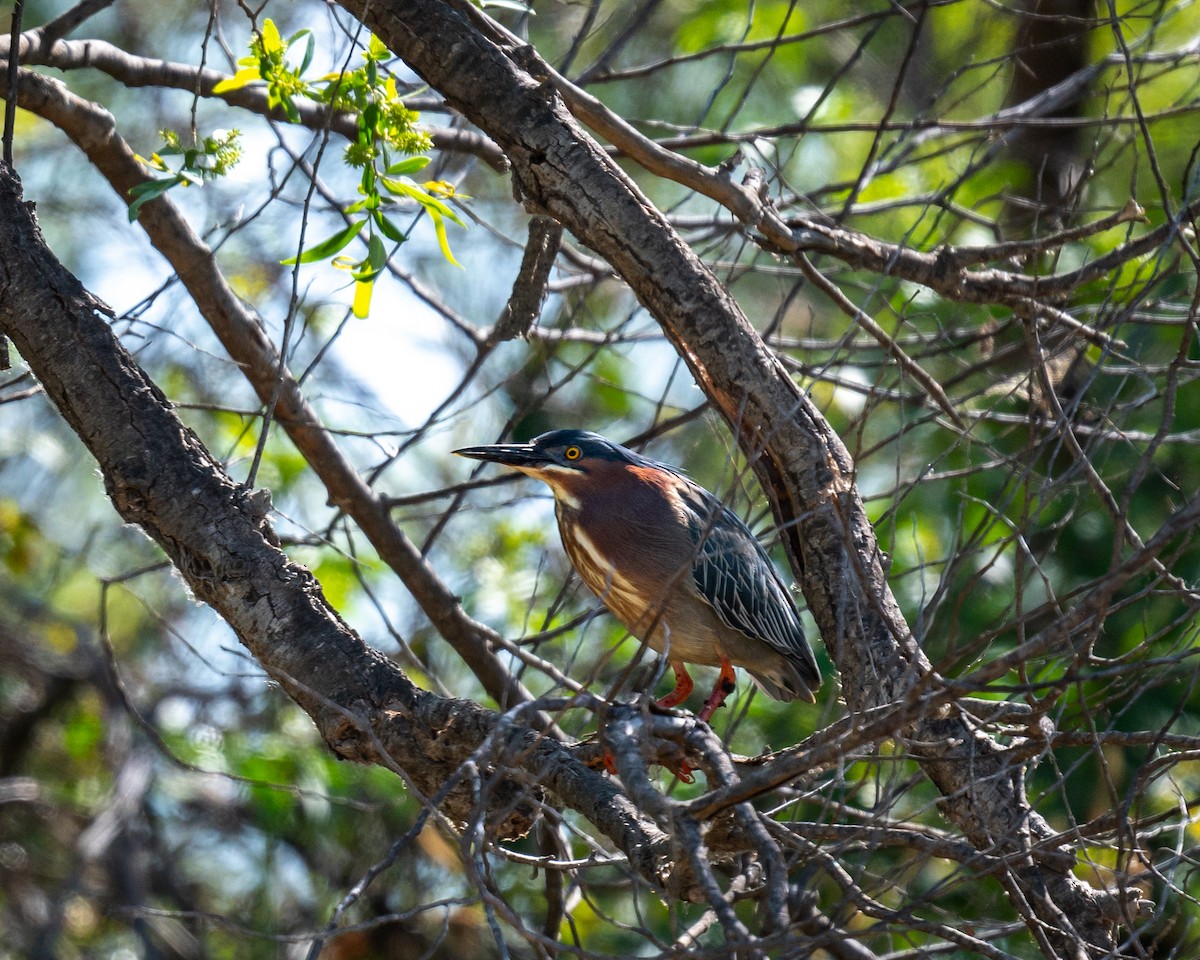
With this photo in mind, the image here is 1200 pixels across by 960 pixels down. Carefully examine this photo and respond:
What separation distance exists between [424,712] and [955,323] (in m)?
3.00

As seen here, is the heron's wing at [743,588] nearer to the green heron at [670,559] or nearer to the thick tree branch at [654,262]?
the green heron at [670,559]

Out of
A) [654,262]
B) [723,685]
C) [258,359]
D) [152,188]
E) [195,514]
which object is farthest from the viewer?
[723,685]

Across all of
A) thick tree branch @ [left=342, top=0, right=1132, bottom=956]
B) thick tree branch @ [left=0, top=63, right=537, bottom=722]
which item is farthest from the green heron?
thick tree branch @ [left=342, top=0, right=1132, bottom=956]

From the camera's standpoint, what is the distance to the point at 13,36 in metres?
2.69

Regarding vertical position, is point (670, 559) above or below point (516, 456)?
below

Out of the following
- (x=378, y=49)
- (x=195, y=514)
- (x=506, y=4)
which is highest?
(x=506, y=4)

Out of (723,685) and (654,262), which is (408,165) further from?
(723,685)

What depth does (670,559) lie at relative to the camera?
3.66 m

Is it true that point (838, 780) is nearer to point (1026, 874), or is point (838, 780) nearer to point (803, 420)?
point (1026, 874)

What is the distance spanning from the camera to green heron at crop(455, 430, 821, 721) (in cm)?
366

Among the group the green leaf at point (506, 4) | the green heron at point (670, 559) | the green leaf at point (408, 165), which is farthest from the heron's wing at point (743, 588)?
the green leaf at point (506, 4)

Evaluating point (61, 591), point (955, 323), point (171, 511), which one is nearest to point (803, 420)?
point (171, 511)

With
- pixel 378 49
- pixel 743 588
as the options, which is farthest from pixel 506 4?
pixel 743 588

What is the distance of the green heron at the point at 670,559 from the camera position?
366 centimetres
